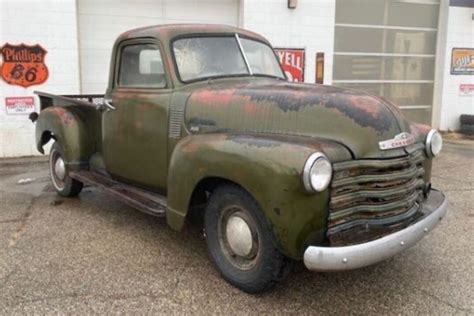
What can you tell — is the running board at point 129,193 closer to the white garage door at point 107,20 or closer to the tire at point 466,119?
the white garage door at point 107,20

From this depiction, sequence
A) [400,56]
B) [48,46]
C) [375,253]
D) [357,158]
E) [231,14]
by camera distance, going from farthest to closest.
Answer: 1. [400,56]
2. [231,14]
3. [48,46]
4. [357,158]
5. [375,253]

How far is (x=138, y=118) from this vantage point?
14.8 ft

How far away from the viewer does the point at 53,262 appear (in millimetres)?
4055

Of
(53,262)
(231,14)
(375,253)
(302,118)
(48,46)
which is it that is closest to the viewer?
(375,253)

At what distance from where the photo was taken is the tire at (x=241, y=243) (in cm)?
329

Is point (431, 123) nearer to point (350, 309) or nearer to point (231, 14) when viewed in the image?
point (231, 14)

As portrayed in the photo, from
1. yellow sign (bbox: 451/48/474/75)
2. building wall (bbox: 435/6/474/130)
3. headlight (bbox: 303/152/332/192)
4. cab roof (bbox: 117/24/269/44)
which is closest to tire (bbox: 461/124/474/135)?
building wall (bbox: 435/6/474/130)

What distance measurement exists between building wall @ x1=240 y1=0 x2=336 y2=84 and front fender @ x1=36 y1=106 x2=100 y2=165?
492 cm

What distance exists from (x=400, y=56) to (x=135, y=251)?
936cm

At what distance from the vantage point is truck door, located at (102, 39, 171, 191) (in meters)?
4.32

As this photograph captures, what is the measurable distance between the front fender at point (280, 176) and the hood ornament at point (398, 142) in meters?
0.30

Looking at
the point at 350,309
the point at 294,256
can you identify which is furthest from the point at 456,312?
the point at 294,256

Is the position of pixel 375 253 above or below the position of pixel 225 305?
above

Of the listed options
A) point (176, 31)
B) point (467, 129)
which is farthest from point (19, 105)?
point (467, 129)
